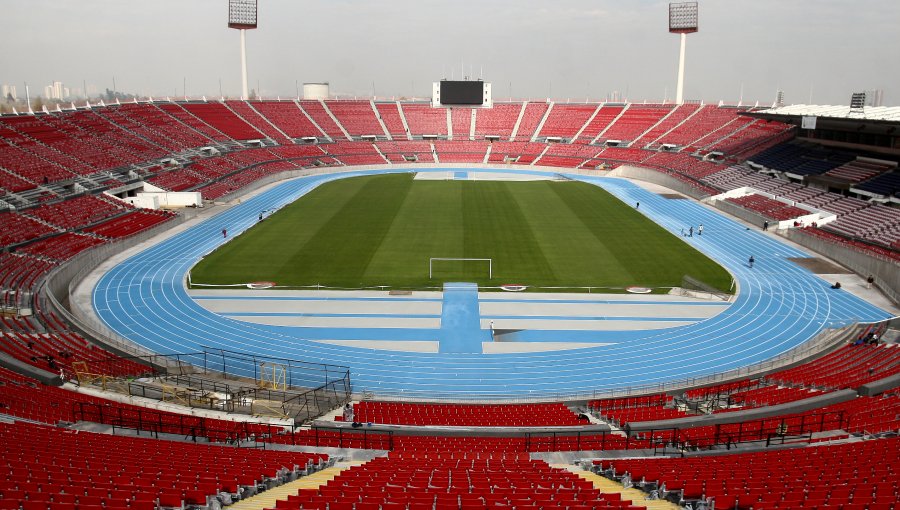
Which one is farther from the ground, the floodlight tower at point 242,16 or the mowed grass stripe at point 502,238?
the floodlight tower at point 242,16

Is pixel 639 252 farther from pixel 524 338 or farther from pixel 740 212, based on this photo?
pixel 740 212

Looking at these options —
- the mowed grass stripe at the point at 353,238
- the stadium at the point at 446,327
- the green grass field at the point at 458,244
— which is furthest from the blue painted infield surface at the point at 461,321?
the mowed grass stripe at the point at 353,238

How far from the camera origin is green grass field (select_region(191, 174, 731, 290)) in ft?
120

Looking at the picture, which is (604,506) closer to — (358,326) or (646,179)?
(358,326)

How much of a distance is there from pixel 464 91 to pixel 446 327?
74.8 metres

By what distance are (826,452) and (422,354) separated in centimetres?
1558

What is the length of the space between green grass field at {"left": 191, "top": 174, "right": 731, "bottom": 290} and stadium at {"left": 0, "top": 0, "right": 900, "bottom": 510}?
0.31 metres

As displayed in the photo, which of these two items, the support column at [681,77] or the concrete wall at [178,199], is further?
the support column at [681,77]

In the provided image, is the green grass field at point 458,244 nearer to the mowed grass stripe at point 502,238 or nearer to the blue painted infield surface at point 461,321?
the mowed grass stripe at point 502,238

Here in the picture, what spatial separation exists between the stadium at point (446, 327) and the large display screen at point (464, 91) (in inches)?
951

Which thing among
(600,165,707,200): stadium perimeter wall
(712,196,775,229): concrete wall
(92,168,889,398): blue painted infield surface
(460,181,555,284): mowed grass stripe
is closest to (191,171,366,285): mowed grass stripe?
(92,168,889,398): blue painted infield surface

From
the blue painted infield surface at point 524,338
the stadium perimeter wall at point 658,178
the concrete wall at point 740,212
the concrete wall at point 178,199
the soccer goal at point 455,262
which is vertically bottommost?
the blue painted infield surface at point 524,338

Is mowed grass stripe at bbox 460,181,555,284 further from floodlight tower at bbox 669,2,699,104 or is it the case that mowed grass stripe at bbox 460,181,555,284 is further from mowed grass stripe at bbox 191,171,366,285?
floodlight tower at bbox 669,2,699,104

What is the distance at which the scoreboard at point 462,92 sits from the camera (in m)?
98.2
